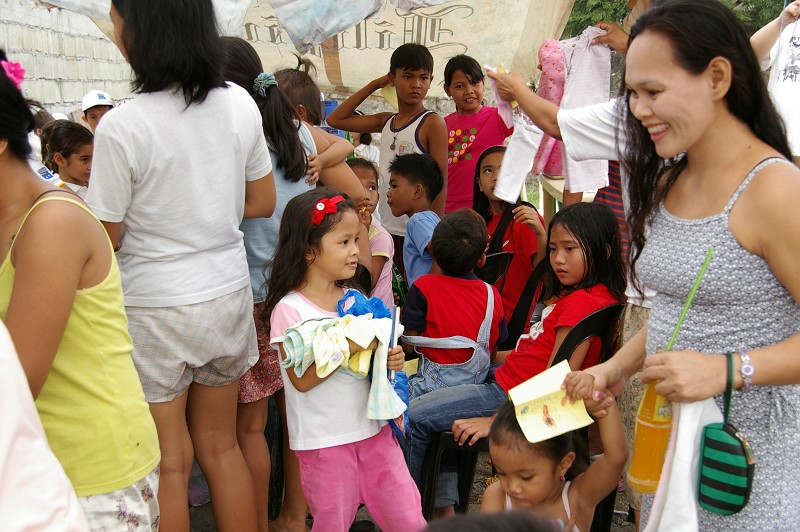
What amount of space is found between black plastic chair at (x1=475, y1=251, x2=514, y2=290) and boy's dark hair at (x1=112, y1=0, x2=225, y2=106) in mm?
1959

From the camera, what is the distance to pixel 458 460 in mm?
3348

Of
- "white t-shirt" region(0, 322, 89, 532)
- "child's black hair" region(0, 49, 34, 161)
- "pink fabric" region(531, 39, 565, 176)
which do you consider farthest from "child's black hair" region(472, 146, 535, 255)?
"white t-shirt" region(0, 322, 89, 532)

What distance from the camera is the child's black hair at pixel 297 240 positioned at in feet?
9.18

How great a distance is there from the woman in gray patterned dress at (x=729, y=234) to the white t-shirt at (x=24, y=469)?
116 centimetres

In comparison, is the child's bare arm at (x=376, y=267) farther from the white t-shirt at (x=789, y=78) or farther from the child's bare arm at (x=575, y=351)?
the white t-shirt at (x=789, y=78)

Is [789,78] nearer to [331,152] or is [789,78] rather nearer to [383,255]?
[383,255]

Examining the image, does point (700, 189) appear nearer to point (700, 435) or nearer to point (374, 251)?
point (700, 435)

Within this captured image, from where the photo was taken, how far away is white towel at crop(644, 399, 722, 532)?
1630 mm

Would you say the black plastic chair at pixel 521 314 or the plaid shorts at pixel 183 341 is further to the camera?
the black plastic chair at pixel 521 314

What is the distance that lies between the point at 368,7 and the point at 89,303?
2756 millimetres

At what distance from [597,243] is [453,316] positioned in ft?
2.32

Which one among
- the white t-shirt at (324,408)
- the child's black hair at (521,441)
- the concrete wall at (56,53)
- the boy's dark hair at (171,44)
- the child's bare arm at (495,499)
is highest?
the boy's dark hair at (171,44)

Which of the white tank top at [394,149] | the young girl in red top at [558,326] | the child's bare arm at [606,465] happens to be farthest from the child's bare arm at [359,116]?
the child's bare arm at [606,465]

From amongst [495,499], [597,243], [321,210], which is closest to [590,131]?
[597,243]
